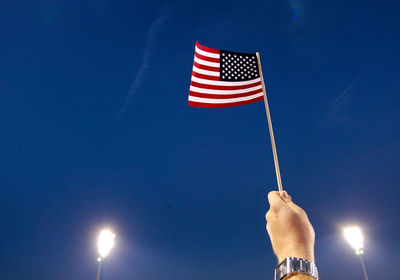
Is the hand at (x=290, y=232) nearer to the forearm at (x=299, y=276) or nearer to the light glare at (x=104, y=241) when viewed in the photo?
the forearm at (x=299, y=276)

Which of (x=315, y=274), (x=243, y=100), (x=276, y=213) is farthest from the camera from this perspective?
(x=243, y=100)

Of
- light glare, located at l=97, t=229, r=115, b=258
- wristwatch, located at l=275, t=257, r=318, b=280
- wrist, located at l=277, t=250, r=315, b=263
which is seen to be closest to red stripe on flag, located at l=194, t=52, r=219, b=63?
wrist, located at l=277, t=250, r=315, b=263

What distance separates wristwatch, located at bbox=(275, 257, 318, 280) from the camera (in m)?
1.90

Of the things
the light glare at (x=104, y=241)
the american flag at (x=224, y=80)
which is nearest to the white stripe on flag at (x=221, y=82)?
the american flag at (x=224, y=80)

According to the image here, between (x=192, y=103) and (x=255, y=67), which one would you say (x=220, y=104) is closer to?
(x=192, y=103)

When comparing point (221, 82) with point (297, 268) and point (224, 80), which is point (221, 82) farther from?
point (297, 268)

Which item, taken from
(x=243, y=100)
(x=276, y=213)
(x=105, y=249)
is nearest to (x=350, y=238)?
(x=105, y=249)

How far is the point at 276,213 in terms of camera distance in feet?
8.64

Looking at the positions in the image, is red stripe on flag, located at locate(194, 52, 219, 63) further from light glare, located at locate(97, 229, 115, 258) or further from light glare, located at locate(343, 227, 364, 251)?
light glare, located at locate(343, 227, 364, 251)

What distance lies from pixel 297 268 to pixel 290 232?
0.50 metres

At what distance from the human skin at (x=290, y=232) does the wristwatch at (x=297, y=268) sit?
0.18 meters

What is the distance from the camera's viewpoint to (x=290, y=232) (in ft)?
7.84

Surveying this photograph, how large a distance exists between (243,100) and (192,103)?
1.33 m

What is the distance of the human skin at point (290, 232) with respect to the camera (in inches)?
87.7
